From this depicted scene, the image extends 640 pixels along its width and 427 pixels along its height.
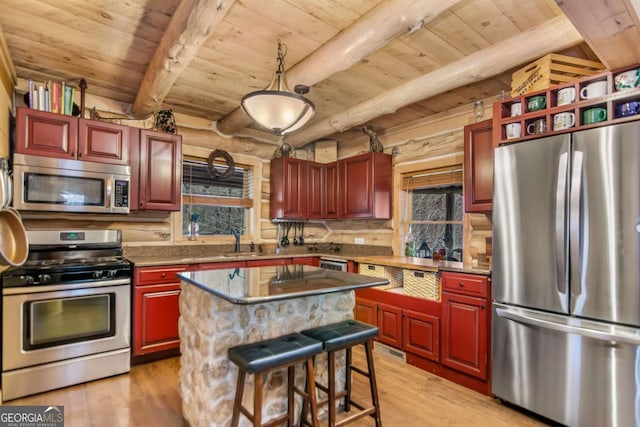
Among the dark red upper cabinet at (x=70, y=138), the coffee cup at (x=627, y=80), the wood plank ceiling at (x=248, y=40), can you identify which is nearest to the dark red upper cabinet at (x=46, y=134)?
the dark red upper cabinet at (x=70, y=138)

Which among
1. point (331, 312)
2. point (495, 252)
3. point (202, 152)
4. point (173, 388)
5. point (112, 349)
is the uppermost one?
point (202, 152)

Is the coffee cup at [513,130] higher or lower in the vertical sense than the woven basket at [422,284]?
higher

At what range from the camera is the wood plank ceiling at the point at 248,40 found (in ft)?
6.54

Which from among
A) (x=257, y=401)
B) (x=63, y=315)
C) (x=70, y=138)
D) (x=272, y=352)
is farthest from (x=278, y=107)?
(x=63, y=315)

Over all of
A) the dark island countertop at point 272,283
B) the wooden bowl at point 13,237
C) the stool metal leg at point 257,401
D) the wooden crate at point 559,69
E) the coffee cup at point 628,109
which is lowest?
the stool metal leg at point 257,401

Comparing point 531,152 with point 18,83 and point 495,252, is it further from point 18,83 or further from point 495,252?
point 18,83

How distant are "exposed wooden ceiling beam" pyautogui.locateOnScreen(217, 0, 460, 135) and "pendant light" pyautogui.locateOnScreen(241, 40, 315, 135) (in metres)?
0.50

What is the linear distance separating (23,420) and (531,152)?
12.4 feet

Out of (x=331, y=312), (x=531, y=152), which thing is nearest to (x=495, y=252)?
(x=531, y=152)

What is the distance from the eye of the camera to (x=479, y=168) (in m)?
2.93

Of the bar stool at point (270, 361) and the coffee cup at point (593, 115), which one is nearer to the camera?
the bar stool at point (270, 361)

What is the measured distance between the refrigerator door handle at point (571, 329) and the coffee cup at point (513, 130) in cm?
127

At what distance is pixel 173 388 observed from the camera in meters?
2.58

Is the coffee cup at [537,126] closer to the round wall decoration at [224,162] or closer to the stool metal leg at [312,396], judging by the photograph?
the stool metal leg at [312,396]
